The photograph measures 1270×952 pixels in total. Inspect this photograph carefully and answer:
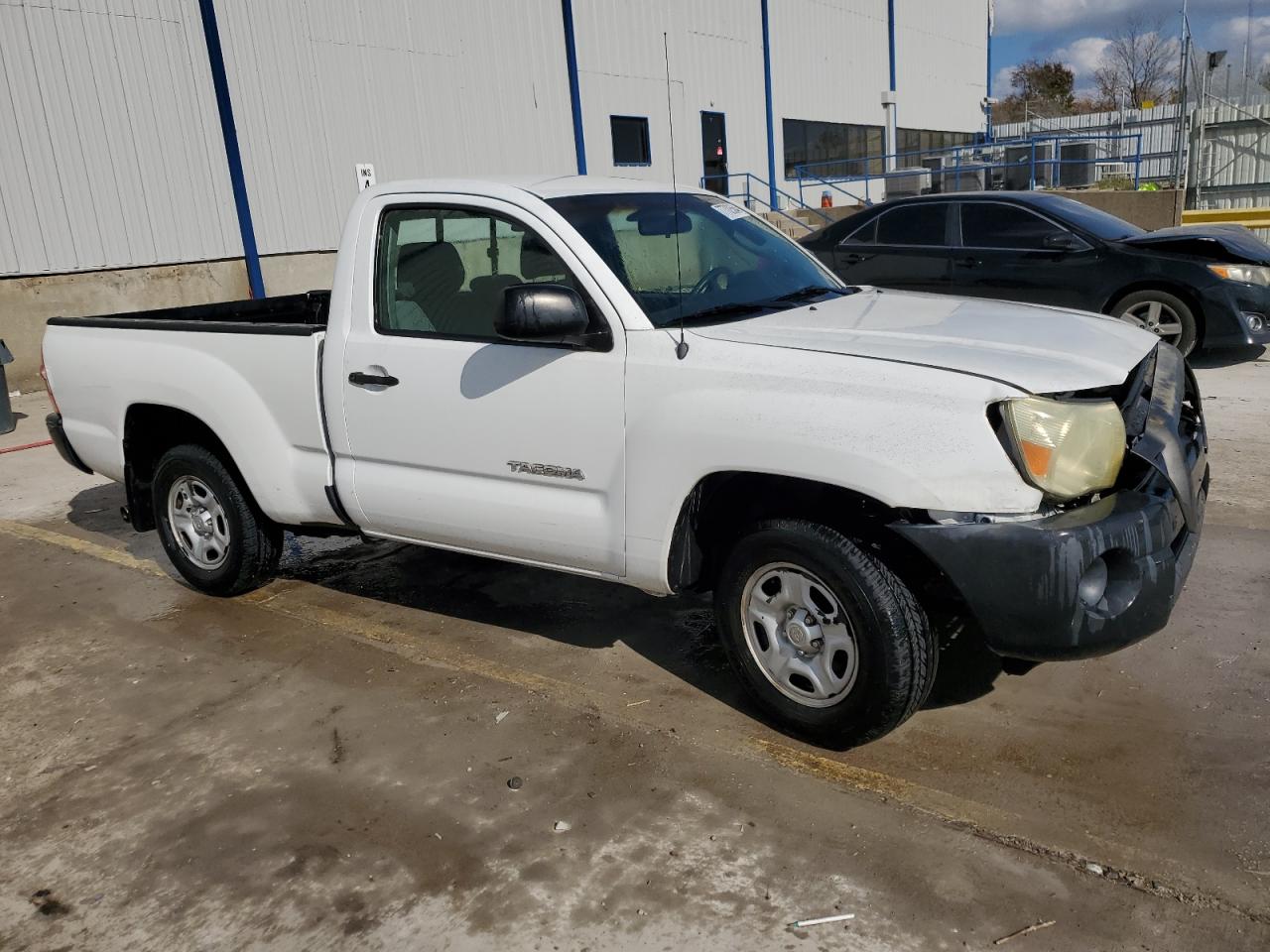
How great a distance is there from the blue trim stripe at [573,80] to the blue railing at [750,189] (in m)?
3.95

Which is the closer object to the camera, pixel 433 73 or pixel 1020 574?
pixel 1020 574

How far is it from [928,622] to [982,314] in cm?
121

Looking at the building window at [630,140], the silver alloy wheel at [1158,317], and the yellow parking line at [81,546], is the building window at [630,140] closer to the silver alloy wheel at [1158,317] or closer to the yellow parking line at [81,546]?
the silver alloy wheel at [1158,317]

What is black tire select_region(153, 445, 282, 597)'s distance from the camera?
194 inches

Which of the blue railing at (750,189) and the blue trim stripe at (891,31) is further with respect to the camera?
the blue trim stripe at (891,31)

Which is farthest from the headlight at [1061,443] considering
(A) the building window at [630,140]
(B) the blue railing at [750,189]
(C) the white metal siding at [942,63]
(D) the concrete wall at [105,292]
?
(C) the white metal siding at [942,63]

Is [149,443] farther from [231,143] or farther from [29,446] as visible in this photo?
[231,143]

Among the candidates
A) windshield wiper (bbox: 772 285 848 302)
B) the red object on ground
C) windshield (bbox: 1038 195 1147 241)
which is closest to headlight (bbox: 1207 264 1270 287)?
windshield (bbox: 1038 195 1147 241)

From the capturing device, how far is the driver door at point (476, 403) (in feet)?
12.0

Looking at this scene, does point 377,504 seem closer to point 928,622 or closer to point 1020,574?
point 928,622

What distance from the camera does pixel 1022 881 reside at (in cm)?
275

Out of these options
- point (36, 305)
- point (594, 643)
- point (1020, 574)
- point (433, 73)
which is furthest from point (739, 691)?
point (433, 73)

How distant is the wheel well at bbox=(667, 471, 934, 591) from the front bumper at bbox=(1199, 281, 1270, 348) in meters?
6.81

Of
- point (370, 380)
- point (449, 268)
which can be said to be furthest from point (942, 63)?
point (370, 380)
